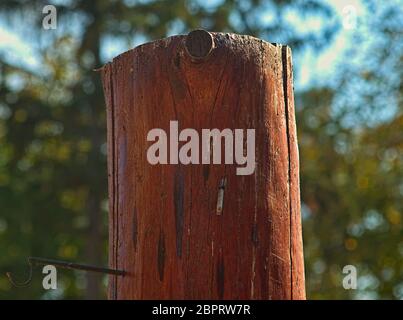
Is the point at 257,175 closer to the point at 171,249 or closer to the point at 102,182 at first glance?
the point at 171,249

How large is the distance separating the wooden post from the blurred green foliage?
15411 millimetres

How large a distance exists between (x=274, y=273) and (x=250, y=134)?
1.37ft

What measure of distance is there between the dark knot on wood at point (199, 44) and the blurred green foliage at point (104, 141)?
608 inches

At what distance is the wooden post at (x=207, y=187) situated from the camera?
3.17m

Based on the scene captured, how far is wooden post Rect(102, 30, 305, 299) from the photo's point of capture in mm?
3172

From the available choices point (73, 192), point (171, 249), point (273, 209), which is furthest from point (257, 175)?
point (73, 192)

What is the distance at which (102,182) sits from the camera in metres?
19.6

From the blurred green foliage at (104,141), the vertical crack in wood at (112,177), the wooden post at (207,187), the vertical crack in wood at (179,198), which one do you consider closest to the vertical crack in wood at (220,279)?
the wooden post at (207,187)

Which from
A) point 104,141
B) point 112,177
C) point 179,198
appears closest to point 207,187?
point 179,198

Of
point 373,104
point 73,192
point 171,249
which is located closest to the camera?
point 171,249

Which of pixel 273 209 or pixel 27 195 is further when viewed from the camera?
pixel 27 195

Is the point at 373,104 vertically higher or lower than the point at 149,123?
higher

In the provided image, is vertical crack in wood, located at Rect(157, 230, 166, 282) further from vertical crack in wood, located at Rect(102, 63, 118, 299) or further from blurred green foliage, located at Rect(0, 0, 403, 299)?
blurred green foliage, located at Rect(0, 0, 403, 299)

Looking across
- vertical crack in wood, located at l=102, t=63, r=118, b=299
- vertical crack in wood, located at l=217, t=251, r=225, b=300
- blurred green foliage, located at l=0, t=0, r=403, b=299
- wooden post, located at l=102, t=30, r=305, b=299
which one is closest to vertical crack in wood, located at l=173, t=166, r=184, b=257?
wooden post, located at l=102, t=30, r=305, b=299
